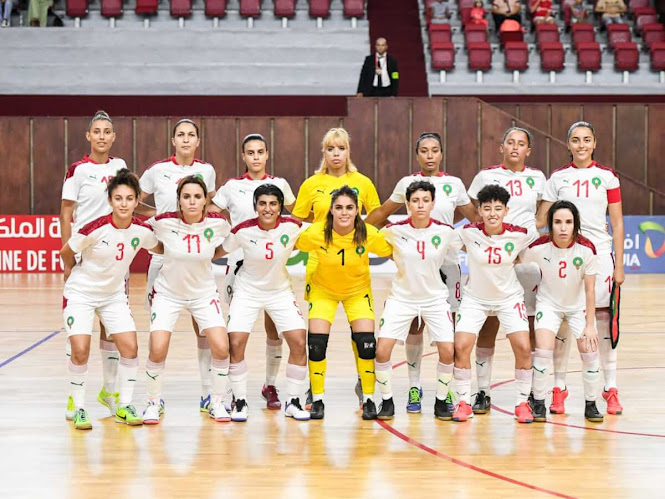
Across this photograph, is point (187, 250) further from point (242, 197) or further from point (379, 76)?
point (379, 76)

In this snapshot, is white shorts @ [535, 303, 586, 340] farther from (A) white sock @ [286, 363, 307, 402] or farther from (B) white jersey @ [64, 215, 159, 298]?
(B) white jersey @ [64, 215, 159, 298]

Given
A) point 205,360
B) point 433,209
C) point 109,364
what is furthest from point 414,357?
point 109,364

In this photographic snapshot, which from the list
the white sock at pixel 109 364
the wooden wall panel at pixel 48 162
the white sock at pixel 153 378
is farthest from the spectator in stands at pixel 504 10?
the white sock at pixel 153 378

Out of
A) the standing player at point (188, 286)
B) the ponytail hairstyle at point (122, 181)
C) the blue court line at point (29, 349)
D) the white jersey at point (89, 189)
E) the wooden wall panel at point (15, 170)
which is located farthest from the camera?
the wooden wall panel at point (15, 170)

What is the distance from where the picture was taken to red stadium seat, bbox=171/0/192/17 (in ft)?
57.9

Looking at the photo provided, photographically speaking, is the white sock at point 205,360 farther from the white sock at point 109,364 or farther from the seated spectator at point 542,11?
the seated spectator at point 542,11

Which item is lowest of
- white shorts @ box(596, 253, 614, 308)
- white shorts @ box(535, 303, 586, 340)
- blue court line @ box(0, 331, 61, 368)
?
blue court line @ box(0, 331, 61, 368)

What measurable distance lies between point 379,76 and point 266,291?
9.24m

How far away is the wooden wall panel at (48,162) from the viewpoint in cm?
1456

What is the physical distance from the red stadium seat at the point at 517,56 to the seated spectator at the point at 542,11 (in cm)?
100

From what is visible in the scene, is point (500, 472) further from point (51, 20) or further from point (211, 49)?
point (51, 20)

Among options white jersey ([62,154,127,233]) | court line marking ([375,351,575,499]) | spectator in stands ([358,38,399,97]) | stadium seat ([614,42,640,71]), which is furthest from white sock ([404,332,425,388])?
stadium seat ([614,42,640,71])

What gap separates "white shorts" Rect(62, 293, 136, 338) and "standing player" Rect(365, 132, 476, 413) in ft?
5.16

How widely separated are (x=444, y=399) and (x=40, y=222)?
393 inches
